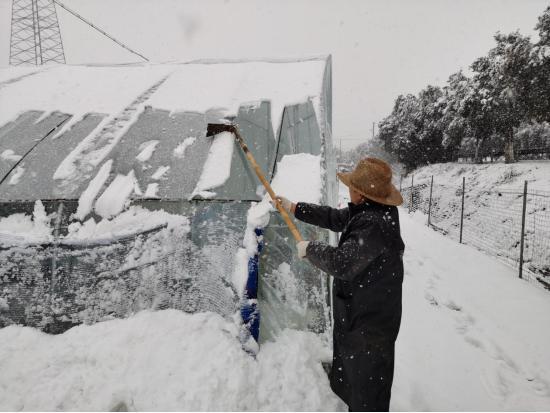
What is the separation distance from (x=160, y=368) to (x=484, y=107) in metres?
21.1

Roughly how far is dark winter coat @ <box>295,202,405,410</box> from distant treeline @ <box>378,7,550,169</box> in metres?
17.7

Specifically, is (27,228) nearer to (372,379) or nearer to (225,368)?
(225,368)

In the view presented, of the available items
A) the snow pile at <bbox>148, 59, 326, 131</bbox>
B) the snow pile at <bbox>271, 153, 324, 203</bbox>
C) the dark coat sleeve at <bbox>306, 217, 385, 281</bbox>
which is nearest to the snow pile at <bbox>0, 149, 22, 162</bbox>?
the snow pile at <bbox>148, 59, 326, 131</bbox>

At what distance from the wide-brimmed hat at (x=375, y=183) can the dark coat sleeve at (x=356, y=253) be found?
0.70 ft

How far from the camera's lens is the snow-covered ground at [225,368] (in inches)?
82.3

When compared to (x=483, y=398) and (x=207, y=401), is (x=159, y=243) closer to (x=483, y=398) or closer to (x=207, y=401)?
(x=207, y=401)

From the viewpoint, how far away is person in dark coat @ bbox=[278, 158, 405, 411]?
1.97 metres

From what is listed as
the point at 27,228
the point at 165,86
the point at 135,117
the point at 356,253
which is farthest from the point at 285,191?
the point at 165,86

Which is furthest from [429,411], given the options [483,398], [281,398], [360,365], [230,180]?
[230,180]

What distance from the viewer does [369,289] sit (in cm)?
202

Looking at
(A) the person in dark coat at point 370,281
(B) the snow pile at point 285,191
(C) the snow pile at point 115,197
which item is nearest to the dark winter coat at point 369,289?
(A) the person in dark coat at point 370,281

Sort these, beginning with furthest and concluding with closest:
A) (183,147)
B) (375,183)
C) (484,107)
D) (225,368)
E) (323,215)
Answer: (484,107) < (183,147) < (323,215) < (225,368) < (375,183)

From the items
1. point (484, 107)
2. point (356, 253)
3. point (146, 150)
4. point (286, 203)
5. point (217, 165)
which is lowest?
point (356, 253)

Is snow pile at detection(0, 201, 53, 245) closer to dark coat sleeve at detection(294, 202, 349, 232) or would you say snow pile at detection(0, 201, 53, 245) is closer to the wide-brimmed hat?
dark coat sleeve at detection(294, 202, 349, 232)
